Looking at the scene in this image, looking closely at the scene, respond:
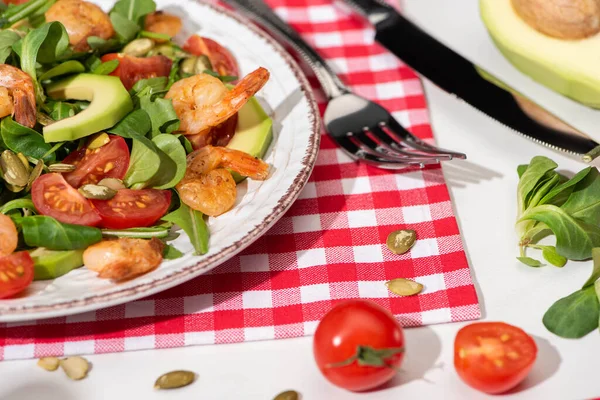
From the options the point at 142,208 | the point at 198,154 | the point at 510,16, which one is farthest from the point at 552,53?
the point at 142,208

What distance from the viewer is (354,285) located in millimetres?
2188

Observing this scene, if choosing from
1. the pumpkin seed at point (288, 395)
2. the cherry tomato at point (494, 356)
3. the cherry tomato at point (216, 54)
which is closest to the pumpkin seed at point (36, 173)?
the cherry tomato at point (216, 54)

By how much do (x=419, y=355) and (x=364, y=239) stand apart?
460 millimetres

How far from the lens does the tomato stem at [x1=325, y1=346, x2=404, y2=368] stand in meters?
1.77

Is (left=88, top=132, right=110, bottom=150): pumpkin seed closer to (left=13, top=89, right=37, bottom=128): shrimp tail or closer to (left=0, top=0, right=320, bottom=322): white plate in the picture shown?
(left=13, top=89, right=37, bottom=128): shrimp tail

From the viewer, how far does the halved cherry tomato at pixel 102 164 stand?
84.3 inches

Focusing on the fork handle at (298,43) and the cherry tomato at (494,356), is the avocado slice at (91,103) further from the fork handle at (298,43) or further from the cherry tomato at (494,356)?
the cherry tomato at (494,356)

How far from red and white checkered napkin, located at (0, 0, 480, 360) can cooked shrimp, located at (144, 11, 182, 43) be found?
734mm

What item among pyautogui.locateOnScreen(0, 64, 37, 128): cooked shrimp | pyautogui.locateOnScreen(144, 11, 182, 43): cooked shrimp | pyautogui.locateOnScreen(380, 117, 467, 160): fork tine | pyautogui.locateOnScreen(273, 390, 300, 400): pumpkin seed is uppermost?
pyautogui.locateOnScreen(144, 11, 182, 43): cooked shrimp

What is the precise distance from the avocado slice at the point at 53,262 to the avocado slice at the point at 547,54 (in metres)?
1.80

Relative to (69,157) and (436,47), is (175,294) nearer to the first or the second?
(69,157)

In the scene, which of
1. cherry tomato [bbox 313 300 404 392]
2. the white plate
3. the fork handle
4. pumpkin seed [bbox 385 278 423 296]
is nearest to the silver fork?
the fork handle

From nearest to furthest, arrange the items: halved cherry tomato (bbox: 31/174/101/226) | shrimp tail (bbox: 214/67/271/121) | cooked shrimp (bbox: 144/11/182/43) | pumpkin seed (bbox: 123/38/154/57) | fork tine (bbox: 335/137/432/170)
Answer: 1. halved cherry tomato (bbox: 31/174/101/226)
2. shrimp tail (bbox: 214/67/271/121)
3. fork tine (bbox: 335/137/432/170)
4. pumpkin seed (bbox: 123/38/154/57)
5. cooked shrimp (bbox: 144/11/182/43)

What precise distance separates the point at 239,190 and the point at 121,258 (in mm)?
514
